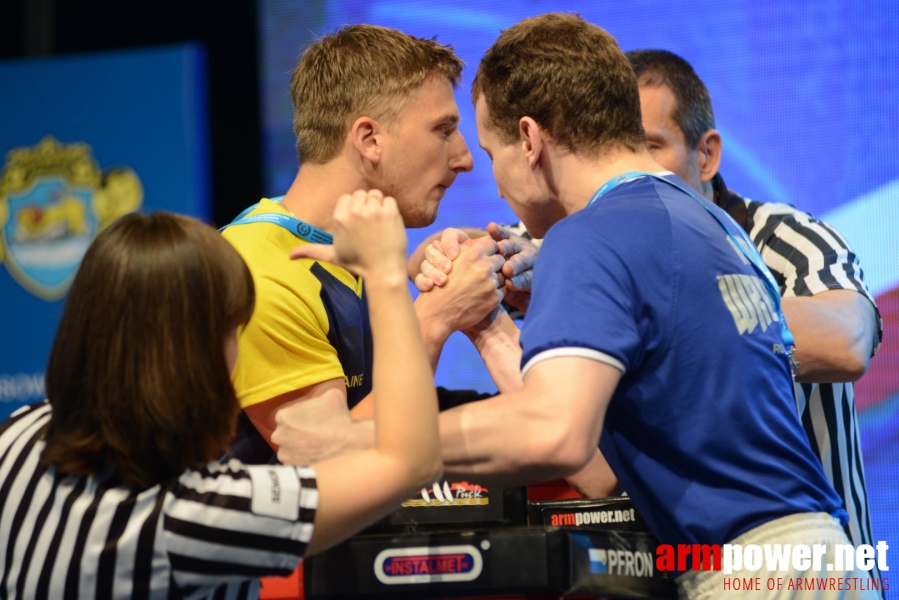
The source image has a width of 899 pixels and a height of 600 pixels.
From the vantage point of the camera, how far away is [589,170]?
1583 millimetres

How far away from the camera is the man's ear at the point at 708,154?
7.93ft

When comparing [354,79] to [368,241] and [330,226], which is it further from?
[368,241]

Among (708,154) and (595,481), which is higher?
(708,154)

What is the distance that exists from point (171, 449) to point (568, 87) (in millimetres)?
874

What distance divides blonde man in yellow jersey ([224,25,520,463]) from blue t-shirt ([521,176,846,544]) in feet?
1.66

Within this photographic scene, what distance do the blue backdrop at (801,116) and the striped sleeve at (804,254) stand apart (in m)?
0.86

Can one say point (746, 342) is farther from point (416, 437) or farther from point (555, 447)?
point (416, 437)

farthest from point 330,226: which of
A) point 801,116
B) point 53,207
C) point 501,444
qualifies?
point 53,207

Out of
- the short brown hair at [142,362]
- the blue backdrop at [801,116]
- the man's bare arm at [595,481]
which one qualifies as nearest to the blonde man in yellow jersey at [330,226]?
the man's bare arm at [595,481]

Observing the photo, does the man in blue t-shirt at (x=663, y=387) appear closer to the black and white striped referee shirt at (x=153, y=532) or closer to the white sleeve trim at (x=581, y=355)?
the white sleeve trim at (x=581, y=355)

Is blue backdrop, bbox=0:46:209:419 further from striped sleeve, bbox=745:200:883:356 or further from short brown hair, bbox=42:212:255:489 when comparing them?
short brown hair, bbox=42:212:255:489

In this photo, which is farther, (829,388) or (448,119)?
(829,388)

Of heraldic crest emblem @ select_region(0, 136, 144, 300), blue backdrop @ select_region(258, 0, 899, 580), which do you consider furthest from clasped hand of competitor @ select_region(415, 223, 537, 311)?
heraldic crest emblem @ select_region(0, 136, 144, 300)

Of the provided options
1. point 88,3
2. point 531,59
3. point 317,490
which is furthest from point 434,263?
point 88,3
